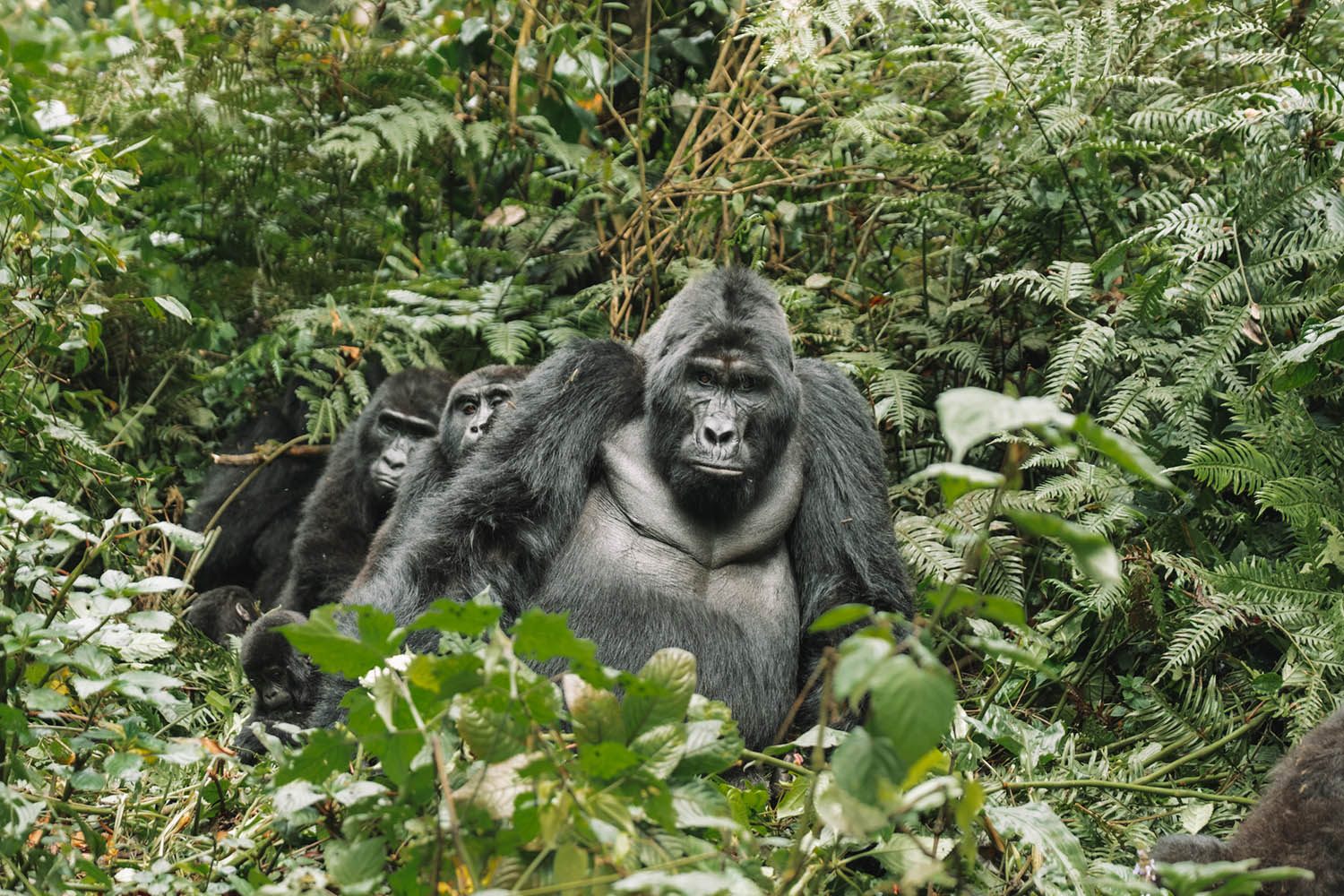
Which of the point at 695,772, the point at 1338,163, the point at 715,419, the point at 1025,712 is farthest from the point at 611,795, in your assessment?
the point at 1338,163

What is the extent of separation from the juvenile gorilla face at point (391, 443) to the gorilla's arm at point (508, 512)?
1.18m

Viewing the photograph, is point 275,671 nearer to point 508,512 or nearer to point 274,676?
point 274,676

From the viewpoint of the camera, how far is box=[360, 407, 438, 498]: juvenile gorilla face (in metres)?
4.32

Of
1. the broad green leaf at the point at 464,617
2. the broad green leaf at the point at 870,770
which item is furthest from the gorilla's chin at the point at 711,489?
the broad green leaf at the point at 870,770

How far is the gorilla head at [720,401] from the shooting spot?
3.00m

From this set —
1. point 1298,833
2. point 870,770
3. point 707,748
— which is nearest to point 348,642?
point 707,748

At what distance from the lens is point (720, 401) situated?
3053 mm

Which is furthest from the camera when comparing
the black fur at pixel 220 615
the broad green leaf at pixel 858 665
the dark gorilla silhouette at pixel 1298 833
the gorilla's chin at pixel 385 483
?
the black fur at pixel 220 615

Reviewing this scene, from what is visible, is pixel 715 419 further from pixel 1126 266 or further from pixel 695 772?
pixel 1126 266

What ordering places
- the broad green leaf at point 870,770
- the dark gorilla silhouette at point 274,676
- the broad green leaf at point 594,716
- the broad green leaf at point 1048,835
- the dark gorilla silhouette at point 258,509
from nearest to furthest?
the broad green leaf at point 870,770
the broad green leaf at point 594,716
the broad green leaf at point 1048,835
the dark gorilla silhouette at point 274,676
the dark gorilla silhouette at point 258,509

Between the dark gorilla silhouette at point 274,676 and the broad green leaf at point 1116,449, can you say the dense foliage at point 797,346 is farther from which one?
the dark gorilla silhouette at point 274,676

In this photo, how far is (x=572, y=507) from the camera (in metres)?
3.09

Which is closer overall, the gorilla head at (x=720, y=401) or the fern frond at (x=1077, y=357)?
the gorilla head at (x=720, y=401)

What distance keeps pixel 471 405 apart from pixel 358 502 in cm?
74
